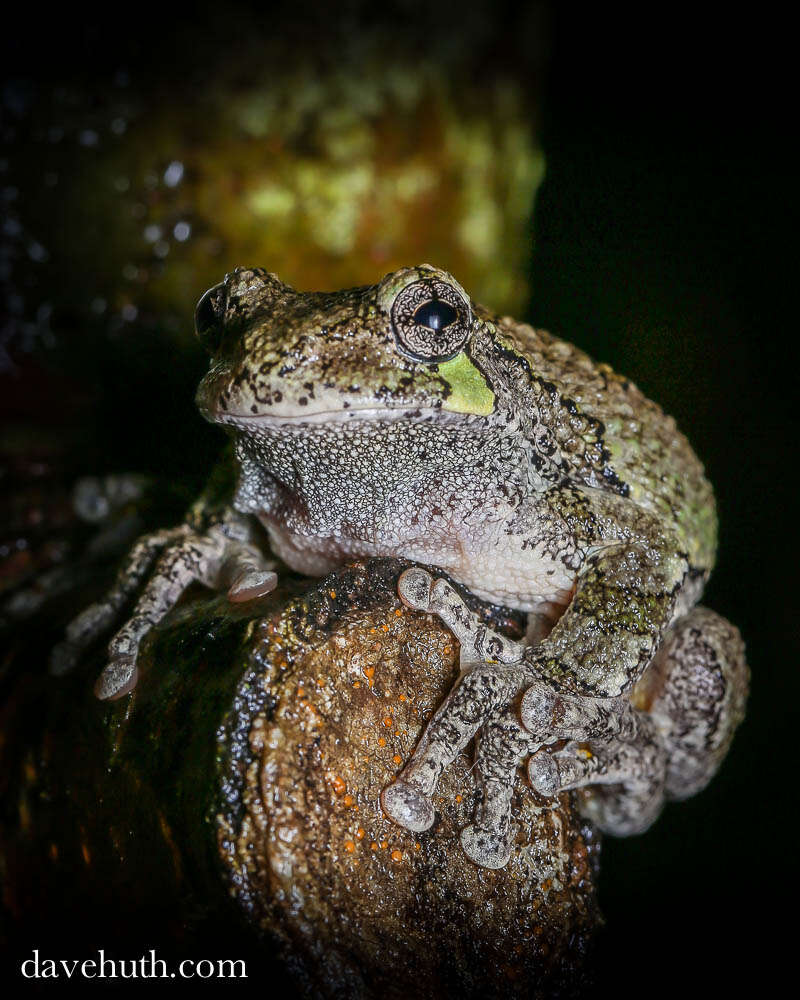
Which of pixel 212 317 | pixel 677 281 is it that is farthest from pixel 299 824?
pixel 677 281

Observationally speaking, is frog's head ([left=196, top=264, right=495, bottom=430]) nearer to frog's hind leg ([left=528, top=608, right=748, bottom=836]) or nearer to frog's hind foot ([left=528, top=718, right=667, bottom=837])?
frog's hind foot ([left=528, top=718, right=667, bottom=837])

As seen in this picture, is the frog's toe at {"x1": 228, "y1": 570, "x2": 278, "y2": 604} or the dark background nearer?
the frog's toe at {"x1": 228, "y1": 570, "x2": 278, "y2": 604}

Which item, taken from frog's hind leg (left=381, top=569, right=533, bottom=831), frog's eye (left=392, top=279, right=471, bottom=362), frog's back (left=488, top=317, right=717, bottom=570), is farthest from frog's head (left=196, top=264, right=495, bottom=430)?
frog's hind leg (left=381, top=569, right=533, bottom=831)

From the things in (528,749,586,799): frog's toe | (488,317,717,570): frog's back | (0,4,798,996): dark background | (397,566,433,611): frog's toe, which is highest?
(0,4,798,996): dark background

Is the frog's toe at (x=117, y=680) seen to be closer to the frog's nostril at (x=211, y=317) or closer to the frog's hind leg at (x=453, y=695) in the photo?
the frog's hind leg at (x=453, y=695)

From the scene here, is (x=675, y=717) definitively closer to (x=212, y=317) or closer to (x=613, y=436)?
(x=613, y=436)

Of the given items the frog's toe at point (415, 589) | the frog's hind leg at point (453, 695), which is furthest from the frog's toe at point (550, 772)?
the frog's toe at point (415, 589)
